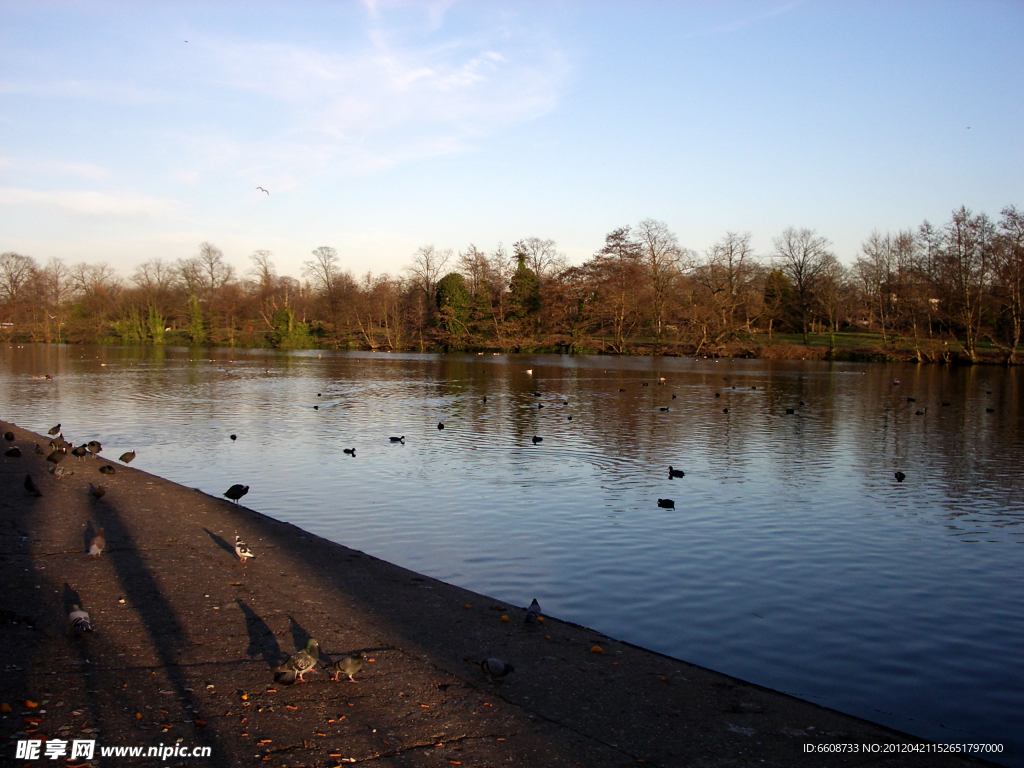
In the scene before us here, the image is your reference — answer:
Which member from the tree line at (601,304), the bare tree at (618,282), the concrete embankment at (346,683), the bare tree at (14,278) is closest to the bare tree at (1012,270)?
the tree line at (601,304)

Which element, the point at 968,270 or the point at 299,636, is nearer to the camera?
the point at 299,636

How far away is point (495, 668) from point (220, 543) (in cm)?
512

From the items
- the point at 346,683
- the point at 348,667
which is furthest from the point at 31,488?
the point at 348,667

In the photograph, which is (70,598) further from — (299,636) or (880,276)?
(880,276)

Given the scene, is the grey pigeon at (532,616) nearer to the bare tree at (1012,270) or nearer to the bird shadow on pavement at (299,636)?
the bird shadow on pavement at (299,636)

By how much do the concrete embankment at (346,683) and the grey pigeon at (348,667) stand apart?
74 millimetres

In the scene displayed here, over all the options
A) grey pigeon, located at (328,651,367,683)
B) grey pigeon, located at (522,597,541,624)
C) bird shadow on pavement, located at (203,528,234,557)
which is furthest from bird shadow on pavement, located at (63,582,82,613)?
grey pigeon, located at (522,597,541,624)

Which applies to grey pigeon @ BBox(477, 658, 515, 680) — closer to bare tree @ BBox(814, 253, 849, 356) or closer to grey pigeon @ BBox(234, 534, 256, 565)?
grey pigeon @ BBox(234, 534, 256, 565)

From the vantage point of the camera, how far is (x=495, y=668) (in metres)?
5.48

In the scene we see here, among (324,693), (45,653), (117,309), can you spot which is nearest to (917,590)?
(324,693)

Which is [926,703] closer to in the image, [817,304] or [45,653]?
[45,653]

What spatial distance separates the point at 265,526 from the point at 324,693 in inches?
214

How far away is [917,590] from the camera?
8.83 metres

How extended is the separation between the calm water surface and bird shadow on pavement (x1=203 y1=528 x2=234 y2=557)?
5.72 ft
